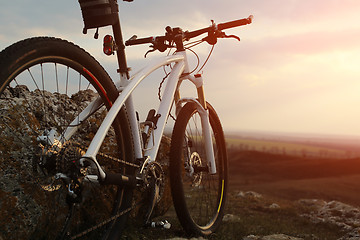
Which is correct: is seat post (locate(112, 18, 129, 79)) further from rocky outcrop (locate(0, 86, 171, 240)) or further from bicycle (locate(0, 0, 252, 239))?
rocky outcrop (locate(0, 86, 171, 240))

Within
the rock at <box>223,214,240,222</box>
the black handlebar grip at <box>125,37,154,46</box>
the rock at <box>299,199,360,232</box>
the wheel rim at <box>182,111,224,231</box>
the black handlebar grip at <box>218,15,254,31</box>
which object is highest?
the black handlebar grip at <box>218,15,254,31</box>

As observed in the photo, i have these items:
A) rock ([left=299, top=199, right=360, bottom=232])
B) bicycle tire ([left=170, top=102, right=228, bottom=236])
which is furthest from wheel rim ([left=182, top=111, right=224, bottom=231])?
rock ([left=299, top=199, right=360, bottom=232])

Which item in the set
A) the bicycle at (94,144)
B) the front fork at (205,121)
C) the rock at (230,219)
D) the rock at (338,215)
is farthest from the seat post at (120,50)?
the rock at (338,215)

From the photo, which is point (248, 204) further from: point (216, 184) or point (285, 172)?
point (285, 172)

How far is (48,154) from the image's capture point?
258cm

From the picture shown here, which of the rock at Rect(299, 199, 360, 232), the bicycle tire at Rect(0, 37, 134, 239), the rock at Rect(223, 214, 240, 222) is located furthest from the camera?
the rock at Rect(299, 199, 360, 232)

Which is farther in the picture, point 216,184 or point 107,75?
Answer: point 216,184

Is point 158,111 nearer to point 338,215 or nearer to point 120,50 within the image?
point 120,50

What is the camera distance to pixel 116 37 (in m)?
3.30

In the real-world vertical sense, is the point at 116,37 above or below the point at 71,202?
above

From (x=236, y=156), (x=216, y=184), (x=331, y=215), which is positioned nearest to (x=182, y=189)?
(x=216, y=184)

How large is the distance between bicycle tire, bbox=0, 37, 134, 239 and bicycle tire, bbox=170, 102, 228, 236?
709 millimetres

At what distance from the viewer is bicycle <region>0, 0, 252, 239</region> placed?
2.64 meters

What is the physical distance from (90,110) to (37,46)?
820 mm
